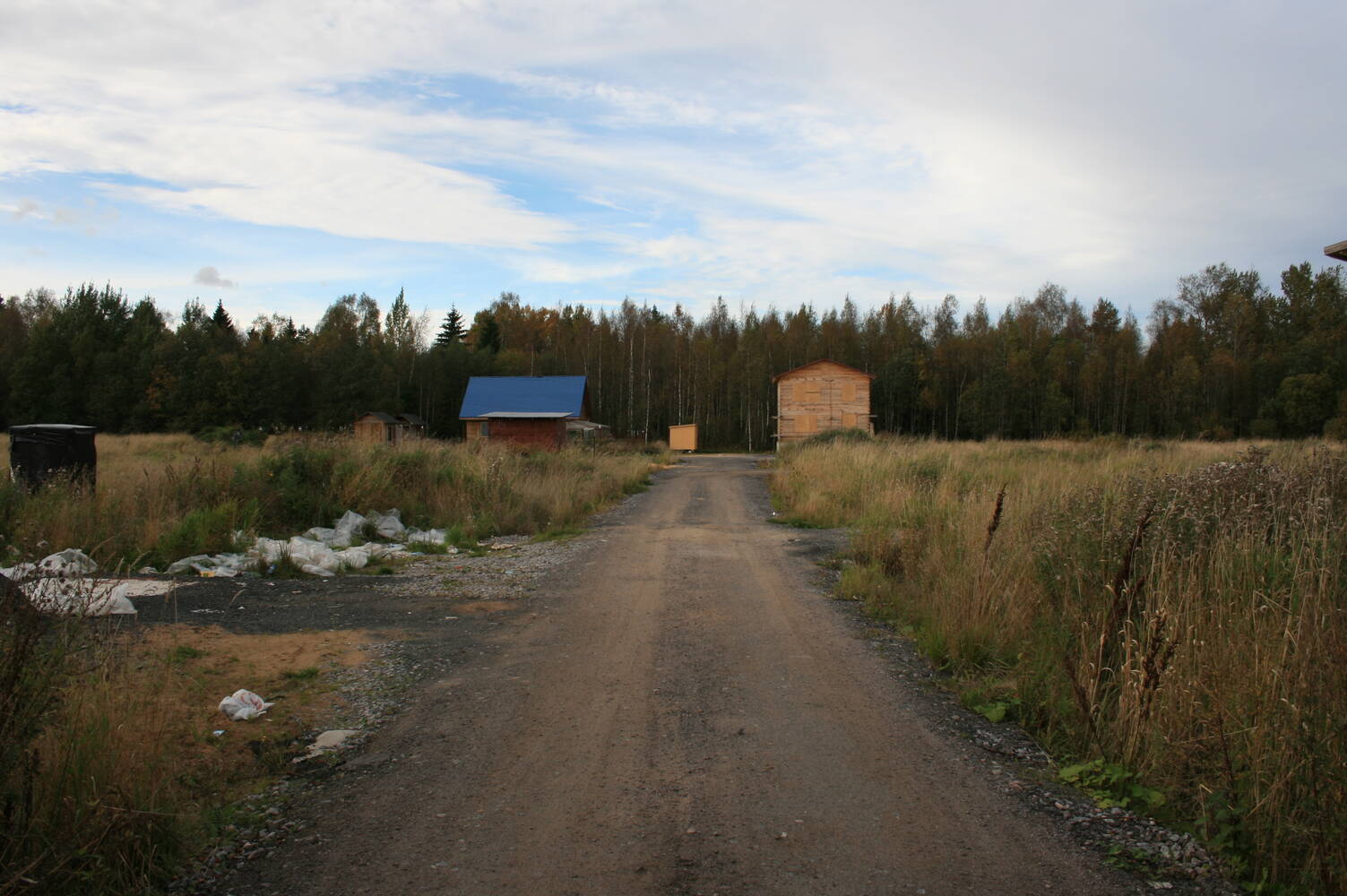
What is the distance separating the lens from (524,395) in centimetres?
5494

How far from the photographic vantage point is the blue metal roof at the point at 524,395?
176 ft

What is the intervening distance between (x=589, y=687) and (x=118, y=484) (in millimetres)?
10353

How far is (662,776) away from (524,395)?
171 ft

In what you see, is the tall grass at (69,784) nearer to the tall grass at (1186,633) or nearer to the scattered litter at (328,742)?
the scattered litter at (328,742)

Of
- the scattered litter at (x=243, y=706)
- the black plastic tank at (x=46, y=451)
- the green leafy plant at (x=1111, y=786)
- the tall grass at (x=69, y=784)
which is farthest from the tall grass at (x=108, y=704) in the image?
the green leafy plant at (x=1111, y=786)

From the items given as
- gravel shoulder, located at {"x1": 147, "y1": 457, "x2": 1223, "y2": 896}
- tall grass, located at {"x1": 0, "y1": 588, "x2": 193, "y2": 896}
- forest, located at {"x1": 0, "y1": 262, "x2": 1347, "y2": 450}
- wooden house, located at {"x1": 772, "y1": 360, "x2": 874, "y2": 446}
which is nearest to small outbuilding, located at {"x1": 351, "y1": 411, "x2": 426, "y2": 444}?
forest, located at {"x1": 0, "y1": 262, "x2": 1347, "y2": 450}

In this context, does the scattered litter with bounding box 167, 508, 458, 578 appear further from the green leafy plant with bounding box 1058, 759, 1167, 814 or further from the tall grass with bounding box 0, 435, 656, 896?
the green leafy plant with bounding box 1058, 759, 1167, 814

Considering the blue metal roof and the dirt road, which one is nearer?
the dirt road

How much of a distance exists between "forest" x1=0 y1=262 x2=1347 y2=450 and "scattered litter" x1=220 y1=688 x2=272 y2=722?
42.3m

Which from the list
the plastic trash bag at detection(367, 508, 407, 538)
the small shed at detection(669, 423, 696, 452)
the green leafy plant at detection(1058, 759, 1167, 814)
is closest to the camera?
the green leafy plant at detection(1058, 759, 1167, 814)

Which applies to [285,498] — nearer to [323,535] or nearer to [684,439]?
[323,535]

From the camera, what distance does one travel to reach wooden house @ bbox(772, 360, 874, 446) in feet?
155

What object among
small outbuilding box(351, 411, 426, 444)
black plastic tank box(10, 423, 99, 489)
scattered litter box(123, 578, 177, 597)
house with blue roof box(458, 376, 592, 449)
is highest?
house with blue roof box(458, 376, 592, 449)

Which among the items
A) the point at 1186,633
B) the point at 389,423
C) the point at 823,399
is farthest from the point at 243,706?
the point at 389,423
